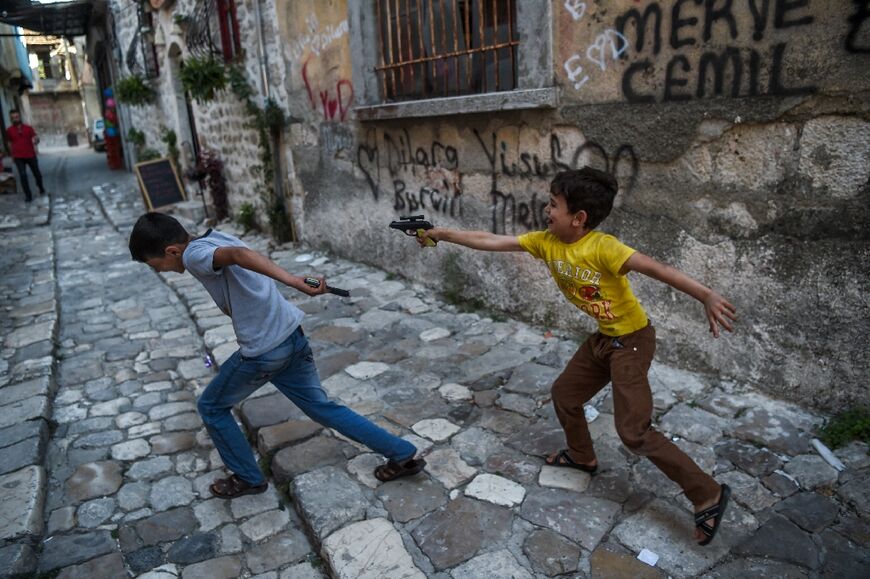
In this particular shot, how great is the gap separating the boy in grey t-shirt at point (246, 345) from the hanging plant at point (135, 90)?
1167 centimetres

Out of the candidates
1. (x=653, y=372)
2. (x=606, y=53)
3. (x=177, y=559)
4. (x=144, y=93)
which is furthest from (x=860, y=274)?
(x=144, y=93)

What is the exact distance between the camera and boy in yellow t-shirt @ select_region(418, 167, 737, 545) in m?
2.37

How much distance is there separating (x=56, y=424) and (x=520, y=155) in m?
3.46

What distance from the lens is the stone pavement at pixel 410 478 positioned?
2.46 meters

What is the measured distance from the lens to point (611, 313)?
2.50 meters

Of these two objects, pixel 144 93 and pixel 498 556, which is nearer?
pixel 498 556

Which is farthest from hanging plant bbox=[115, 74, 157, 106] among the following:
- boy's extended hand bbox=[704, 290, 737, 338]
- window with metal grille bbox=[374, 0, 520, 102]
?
boy's extended hand bbox=[704, 290, 737, 338]

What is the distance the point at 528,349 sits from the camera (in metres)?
4.34

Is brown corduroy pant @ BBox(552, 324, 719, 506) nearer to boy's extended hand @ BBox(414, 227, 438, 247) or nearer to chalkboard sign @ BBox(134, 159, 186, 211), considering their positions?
boy's extended hand @ BBox(414, 227, 438, 247)

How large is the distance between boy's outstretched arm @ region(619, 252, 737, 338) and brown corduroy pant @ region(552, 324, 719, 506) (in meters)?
0.37

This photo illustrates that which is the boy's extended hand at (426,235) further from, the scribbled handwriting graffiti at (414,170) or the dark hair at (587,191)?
the scribbled handwriting graffiti at (414,170)

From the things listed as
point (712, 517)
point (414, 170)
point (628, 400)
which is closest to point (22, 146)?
point (414, 170)

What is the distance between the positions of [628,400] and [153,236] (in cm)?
199

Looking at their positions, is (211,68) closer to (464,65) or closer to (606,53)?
(464,65)
